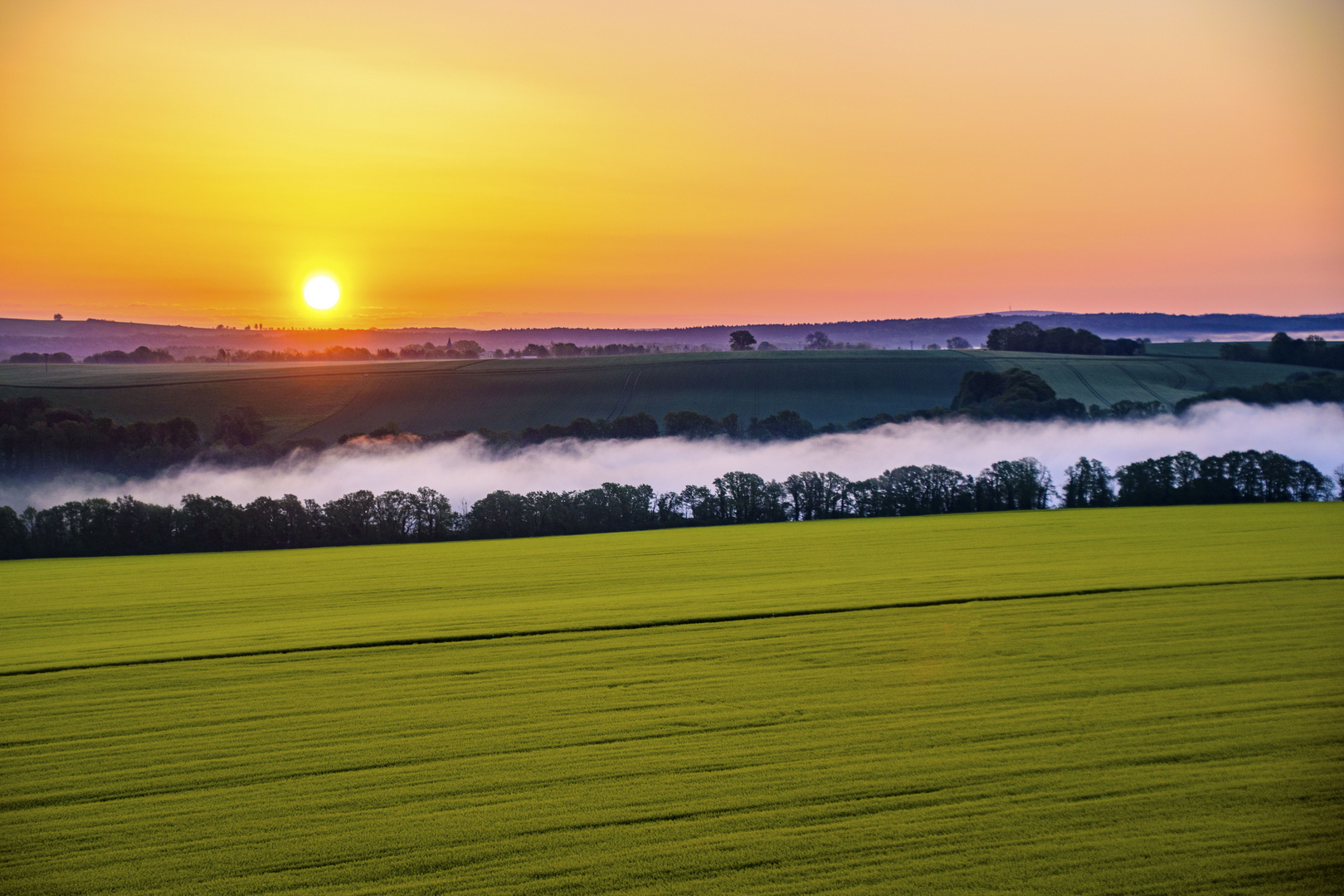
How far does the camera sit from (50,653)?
19859 mm

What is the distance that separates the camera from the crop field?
9383 millimetres

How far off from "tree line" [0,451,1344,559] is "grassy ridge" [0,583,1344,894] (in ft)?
91.6

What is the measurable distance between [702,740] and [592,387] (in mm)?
78551

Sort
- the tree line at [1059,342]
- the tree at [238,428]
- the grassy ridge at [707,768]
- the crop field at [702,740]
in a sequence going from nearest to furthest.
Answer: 1. the grassy ridge at [707,768]
2. the crop field at [702,740]
3. the tree at [238,428]
4. the tree line at [1059,342]

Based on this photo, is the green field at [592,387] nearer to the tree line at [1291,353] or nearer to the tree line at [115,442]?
the tree line at [1291,353]

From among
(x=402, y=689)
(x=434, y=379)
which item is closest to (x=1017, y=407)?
(x=434, y=379)

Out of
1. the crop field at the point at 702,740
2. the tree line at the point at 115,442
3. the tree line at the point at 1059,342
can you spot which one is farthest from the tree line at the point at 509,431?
the crop field at the point at 702,740

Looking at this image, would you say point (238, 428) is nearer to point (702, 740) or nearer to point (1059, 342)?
point (702, 740)

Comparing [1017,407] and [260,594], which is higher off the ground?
[1017,407]

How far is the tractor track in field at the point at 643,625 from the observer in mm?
18781

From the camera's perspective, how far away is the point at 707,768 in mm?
11883

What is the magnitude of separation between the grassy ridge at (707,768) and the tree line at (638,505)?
91.6ft

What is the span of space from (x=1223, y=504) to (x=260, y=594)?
45.6 m

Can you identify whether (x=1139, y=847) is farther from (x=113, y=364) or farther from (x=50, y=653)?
(x=113, y=364)
